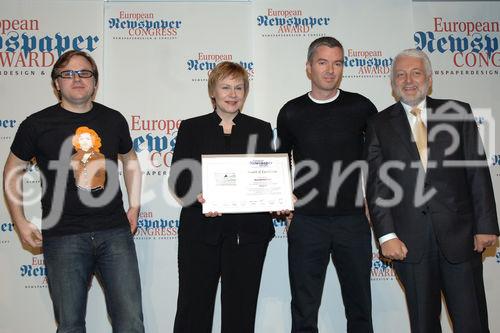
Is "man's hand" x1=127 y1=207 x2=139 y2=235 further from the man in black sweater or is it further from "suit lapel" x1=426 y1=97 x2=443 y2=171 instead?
"suit lapel" x1=426 y1=97 x2=443 y2=171

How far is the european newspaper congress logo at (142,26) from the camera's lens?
145 inches

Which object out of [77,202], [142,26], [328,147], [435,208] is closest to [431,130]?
[435,208]

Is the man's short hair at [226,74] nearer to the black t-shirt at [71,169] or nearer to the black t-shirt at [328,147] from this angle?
the black t-shirt at [328,147]

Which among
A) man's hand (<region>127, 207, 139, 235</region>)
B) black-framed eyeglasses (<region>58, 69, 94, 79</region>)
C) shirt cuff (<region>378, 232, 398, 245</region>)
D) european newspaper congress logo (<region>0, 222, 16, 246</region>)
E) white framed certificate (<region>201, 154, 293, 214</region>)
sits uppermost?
black-framed eyeglasses (<region>58, 69, 94, 79</region>)

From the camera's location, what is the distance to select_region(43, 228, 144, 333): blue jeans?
2.53 metres

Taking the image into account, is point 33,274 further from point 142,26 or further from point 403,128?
point 403,128

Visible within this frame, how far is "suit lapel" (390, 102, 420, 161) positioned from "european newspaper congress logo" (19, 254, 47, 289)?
2763mm

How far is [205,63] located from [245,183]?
52.8 inches

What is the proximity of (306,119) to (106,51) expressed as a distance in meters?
1.75

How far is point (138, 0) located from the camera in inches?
146

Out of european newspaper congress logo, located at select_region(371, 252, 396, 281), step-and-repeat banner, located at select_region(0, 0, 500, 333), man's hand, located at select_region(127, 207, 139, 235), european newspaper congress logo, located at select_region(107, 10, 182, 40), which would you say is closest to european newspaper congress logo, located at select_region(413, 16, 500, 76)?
step-and-repeat banner, located at select_region(0, 0, 500, 333)

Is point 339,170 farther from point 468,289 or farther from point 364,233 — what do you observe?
point 468,289

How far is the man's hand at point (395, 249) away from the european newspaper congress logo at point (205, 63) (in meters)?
1.75

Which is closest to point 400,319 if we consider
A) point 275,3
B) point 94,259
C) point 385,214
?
point 385,214
